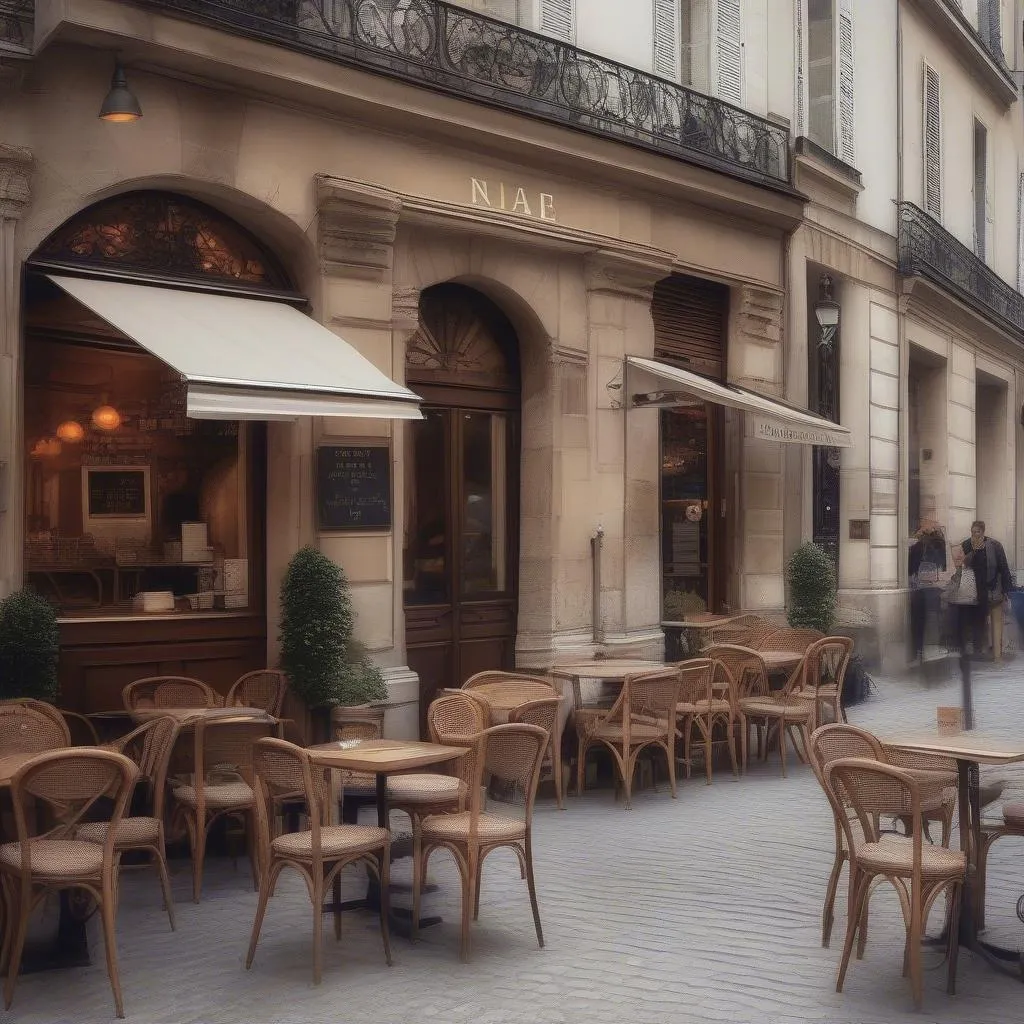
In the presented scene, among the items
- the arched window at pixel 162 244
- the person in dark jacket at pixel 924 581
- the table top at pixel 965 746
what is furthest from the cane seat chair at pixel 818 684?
the person in dark jacket at pixel 924 581

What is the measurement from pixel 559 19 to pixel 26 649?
287 inches

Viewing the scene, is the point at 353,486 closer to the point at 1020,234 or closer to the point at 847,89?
the point at 847,89

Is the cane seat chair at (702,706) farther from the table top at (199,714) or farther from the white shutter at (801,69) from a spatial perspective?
the white shutter at (801,69)

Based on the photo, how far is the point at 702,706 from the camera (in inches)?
419

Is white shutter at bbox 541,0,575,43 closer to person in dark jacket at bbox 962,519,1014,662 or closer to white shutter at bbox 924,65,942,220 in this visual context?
person in dark jacket at bbox 962,519,1014,662

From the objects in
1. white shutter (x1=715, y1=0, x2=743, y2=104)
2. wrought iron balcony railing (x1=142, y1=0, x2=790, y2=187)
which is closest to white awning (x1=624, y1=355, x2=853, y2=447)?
wrought iron balcony railing (x1=142, y1=0, x2=790, y2=187)

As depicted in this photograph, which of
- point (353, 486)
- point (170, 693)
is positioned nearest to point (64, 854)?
point (170, 693)

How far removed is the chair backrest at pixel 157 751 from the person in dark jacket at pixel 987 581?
12.3 metres

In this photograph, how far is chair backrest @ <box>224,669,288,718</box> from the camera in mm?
9383

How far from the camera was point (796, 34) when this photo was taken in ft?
52.7

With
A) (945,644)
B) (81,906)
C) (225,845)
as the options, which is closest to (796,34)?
(945,644)

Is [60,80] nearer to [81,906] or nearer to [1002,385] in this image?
[81,906]

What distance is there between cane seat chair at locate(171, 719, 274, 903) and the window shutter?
8419 millimetres

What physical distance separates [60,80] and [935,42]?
1512cm
